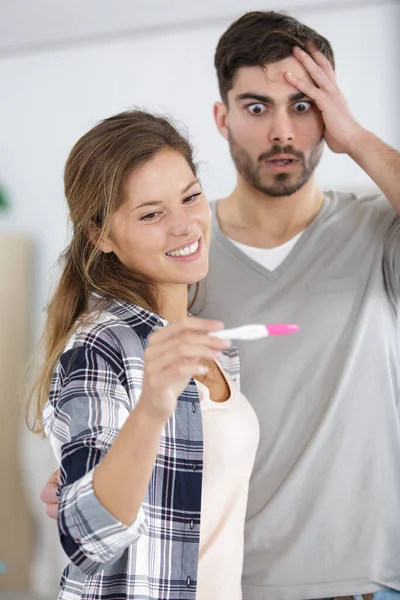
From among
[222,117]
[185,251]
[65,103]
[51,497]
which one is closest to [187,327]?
[185,251]

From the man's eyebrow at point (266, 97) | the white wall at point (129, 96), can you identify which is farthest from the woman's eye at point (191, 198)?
the white wall at point (129, 96)

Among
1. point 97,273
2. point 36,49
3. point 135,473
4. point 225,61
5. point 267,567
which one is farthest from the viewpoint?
point 36,49

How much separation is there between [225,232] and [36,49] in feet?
5.16

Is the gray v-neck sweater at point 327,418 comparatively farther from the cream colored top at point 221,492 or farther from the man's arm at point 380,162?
the cream colored top at point 221,492

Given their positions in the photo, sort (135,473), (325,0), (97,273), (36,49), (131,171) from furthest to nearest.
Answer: (36,49)
(325,0)
(97,273)
(131,171)
(135,473)

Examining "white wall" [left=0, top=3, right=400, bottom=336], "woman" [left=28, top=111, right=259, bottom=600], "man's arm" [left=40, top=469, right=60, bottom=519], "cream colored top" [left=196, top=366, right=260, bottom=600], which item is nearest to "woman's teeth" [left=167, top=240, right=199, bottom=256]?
"woman" [left=28, top=111, right=259, bottom=600]

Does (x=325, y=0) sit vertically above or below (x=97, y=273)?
above

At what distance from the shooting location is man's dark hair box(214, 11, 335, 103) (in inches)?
64.6

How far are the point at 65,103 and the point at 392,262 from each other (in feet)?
5.75

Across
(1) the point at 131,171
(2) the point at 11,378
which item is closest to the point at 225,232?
(1) the point at 131,171

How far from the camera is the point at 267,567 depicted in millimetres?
1535

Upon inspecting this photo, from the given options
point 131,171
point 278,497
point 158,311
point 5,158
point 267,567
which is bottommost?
point 267,567

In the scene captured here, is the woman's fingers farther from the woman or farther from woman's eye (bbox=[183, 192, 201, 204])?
woman's eye (bbox=[183, 192, 201, 204])

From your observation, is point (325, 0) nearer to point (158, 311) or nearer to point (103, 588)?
point (158, 311)
